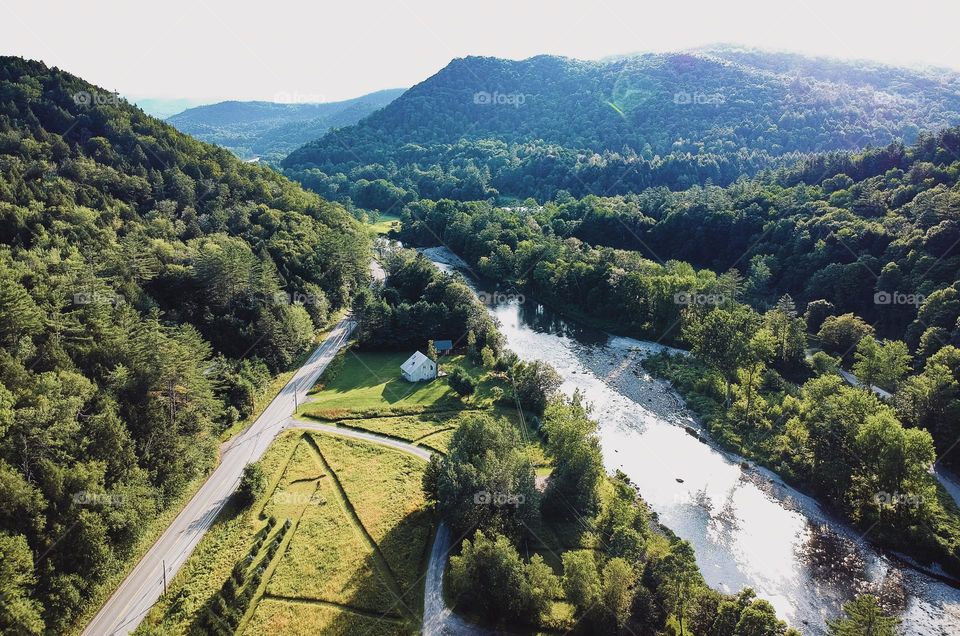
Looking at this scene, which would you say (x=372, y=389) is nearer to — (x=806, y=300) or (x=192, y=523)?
(x=192, y=523)

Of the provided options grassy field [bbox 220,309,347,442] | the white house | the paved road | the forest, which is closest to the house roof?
the white house

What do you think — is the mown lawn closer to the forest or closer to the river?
the river

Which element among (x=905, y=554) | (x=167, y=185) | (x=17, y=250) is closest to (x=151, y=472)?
(x=17, y=250)

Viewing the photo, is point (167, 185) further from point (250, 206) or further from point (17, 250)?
point (17, 250)

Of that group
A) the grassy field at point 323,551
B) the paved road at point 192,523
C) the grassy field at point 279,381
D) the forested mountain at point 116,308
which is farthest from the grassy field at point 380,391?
the grassy field at point 323,551

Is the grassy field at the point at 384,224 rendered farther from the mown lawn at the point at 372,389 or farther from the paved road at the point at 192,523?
the paved road at the point at 192,523

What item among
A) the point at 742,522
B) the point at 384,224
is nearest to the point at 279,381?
the point at 742,522
